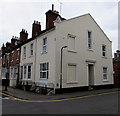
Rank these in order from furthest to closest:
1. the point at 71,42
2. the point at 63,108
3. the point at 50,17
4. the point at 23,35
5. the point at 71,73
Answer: the point at 23,35 → the point at 50,17 → the point at 71,42 → the point at 71,73 → the point at 63,108

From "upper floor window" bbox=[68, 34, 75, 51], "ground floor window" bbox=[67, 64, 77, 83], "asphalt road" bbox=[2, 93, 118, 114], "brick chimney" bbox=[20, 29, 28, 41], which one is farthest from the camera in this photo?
"brick chimney" bbox=[20, 29, 28, 41]

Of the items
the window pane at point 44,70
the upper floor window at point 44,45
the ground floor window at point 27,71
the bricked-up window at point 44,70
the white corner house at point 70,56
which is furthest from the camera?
the ground floor window at point 27,71

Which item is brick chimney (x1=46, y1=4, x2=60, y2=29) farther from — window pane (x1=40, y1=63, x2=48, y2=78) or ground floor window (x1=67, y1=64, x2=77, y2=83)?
ground floor window (x1=67, y1=64, x2=77, y2=83)

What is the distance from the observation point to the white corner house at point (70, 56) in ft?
44.9

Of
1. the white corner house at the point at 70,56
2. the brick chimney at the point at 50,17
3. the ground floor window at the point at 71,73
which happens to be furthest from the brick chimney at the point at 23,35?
the ground floor window at the point at 71,73

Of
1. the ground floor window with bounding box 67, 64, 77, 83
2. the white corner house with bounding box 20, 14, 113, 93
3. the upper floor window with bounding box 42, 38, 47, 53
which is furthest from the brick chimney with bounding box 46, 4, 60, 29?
A: the ground floor window with bounding box 67, 64, 77, 83

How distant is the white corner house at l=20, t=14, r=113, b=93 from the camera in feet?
44.9

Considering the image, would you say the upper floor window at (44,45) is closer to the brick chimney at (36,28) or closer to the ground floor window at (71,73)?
the ground floor window at (71,73)

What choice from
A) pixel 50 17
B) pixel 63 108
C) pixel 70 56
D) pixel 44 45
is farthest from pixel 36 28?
pixel 63 108

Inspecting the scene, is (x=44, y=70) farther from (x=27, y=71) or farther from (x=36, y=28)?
(x=36, y=28)

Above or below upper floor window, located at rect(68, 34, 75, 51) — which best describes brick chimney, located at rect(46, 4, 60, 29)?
above

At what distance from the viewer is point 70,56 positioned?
47.9 feet

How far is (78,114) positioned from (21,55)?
16314 millimetres

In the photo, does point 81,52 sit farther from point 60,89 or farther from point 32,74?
point 32,74
